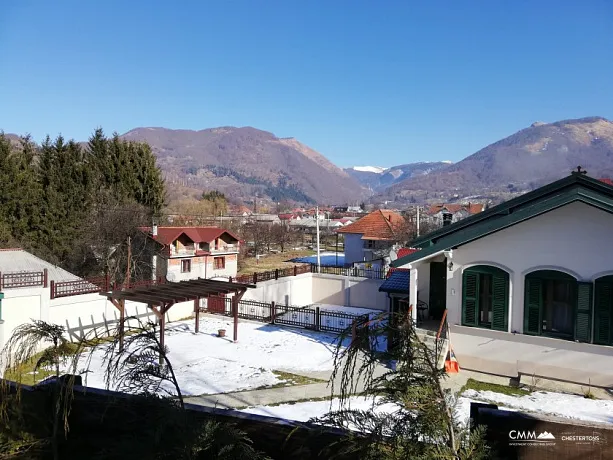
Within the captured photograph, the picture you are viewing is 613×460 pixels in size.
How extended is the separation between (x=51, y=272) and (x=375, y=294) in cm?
1576

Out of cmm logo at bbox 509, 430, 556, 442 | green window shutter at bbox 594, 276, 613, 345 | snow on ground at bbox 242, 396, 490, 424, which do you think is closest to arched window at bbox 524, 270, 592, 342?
green window shutter at bbox 594, 276, 613, 345

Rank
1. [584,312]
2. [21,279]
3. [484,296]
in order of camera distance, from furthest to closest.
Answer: [21,279] → [484,296] → [584,312]

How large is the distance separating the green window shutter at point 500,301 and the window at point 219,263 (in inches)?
996

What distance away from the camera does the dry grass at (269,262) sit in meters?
43.2

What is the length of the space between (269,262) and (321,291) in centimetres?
2420

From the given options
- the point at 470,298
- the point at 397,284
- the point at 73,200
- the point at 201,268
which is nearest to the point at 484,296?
the point at 470,298

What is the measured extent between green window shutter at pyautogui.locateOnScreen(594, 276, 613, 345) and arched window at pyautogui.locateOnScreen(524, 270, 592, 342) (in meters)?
0.46

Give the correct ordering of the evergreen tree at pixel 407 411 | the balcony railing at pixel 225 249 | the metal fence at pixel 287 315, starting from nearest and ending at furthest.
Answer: the evergreen tree at pixel 407 411 → the metal fence at pixel 287 315 → the balcony railing at pixel 225 249

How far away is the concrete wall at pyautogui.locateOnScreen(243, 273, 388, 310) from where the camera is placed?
23844mm

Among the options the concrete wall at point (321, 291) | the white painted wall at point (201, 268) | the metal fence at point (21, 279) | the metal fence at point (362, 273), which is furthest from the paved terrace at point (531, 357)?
the white painted wall at point (201, 268)

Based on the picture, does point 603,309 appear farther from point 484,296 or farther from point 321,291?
point 321,291

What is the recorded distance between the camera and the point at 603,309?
1081 centimetres

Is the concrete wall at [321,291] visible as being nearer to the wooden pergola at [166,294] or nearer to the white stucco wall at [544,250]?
the wooden pergola at [166,294]

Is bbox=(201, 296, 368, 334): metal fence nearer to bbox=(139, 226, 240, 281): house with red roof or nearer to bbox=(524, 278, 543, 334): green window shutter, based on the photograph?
bbox=(524, 278, 543, 334): green window shutter
